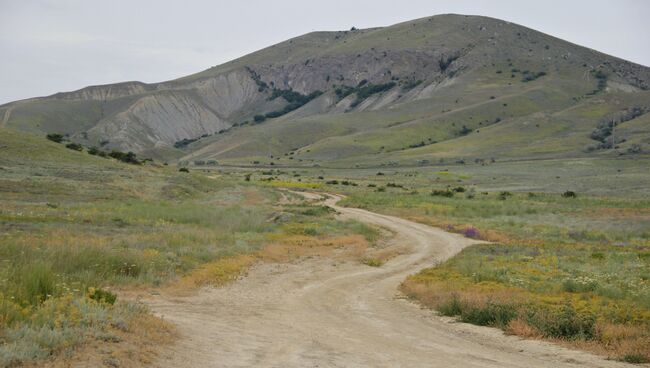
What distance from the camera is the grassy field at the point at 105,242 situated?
9.91m

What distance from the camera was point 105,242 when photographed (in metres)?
22.1

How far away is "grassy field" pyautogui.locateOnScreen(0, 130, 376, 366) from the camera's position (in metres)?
9.91

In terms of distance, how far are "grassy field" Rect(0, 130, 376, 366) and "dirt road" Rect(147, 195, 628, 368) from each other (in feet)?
3.97

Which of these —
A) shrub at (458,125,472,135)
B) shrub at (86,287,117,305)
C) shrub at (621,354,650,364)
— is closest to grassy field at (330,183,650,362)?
shrub at (621,354,650,364)

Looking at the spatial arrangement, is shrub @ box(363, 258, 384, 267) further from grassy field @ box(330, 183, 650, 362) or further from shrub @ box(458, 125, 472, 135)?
shrub @ box(458, 125, 472, 135)

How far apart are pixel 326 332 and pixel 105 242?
12435 mm

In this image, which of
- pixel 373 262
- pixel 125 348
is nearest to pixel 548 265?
pixel 373 262

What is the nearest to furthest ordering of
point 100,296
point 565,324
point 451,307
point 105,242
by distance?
point 100,296 → point 565,324 → point 451,307 → point 105,242

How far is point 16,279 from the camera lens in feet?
39.7

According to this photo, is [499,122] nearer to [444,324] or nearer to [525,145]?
[525,145]

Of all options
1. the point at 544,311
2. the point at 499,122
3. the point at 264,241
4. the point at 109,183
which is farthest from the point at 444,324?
the point at 499,122

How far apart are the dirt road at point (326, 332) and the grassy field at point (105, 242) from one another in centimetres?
121

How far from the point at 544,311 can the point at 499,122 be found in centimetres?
17547

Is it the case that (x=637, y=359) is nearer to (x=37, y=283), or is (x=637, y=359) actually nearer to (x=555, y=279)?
(x=555, y=279)
